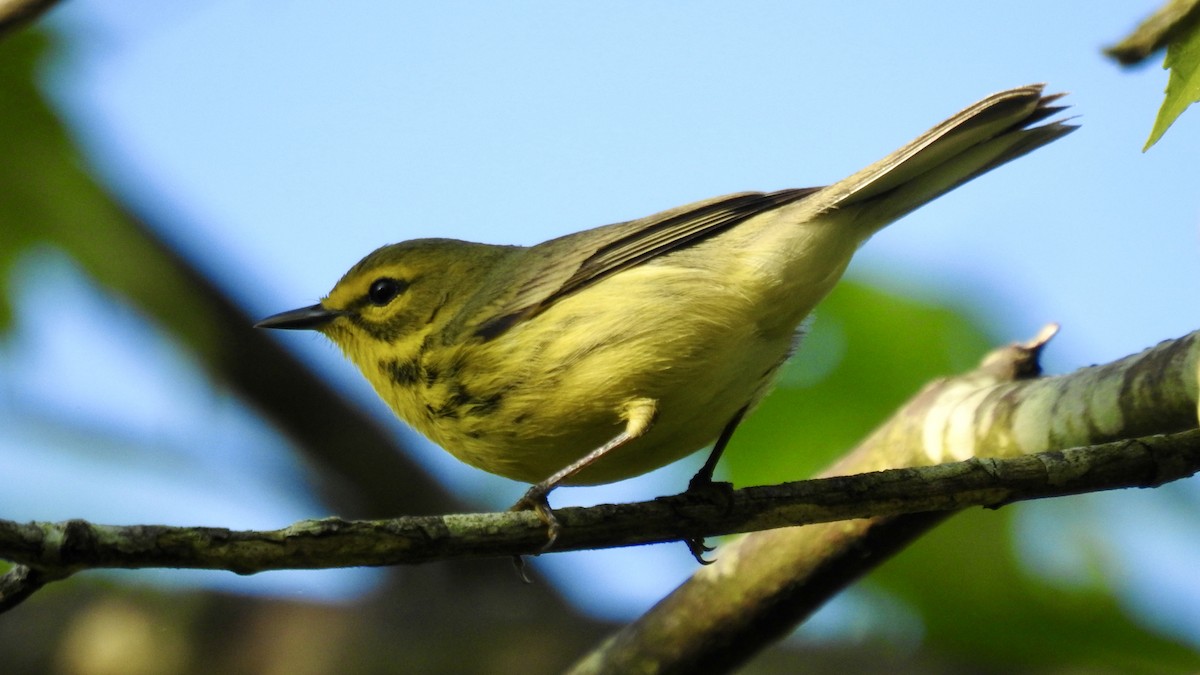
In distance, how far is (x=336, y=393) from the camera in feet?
23.0

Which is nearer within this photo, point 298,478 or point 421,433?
point 421,433

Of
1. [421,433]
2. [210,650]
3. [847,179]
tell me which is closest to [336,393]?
[210,650]

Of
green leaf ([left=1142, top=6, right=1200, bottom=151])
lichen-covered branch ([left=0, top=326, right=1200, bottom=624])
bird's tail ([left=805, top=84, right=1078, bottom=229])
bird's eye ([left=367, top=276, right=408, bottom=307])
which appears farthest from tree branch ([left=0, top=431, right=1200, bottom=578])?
bird's eye ([left=367, top=276, right=408, bottom=307])

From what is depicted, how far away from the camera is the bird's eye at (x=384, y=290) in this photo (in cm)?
571

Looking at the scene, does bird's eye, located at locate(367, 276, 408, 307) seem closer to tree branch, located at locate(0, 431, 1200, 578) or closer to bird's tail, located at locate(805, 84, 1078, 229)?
bird's tail, located at locate(805, 84, 1078, 229)

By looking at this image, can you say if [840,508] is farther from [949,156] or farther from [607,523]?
[949,156]

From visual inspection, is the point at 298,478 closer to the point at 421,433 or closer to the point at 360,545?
the point at 421,433

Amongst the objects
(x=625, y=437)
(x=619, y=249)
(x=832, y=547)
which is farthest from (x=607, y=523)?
(x=619, y=249)

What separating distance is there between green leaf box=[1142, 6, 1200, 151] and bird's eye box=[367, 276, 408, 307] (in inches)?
140

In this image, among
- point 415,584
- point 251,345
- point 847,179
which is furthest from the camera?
point 251,345

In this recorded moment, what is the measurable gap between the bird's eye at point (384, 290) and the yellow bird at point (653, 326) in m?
0.35

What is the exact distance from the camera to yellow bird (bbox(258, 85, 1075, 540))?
4.52m

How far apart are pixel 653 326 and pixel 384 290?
166 cm

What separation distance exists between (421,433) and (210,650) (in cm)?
175
